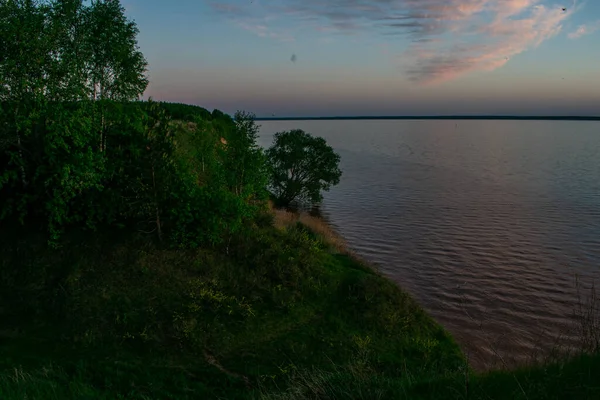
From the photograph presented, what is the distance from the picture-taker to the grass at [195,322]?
521 inches

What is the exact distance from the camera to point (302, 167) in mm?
49188

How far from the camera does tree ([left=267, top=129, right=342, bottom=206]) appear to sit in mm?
48750

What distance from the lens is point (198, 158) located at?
79.8 ft

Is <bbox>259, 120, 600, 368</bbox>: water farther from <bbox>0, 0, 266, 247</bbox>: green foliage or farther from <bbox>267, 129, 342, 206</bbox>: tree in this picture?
<bbox>0, 0, 266, 247</bbox>: green foliage

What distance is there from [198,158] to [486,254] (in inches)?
930

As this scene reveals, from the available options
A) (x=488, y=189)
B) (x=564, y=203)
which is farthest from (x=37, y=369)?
(x=488, y=189)

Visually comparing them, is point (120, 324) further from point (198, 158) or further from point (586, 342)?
point (586, 342)

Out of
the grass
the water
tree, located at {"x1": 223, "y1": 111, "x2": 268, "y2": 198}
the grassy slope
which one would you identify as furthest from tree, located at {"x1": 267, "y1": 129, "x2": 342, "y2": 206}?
the grassy slope

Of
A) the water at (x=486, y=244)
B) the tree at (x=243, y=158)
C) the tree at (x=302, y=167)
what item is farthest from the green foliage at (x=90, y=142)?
the tree at (x=302, y=167)

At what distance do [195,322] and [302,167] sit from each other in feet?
112

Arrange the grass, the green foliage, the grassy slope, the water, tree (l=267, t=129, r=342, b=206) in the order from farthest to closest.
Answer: tree (l=267, t=129, r=342, b=206), the water, the green foliage, the grassy slope, the grass

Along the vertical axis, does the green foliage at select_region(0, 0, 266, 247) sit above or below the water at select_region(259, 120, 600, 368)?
above

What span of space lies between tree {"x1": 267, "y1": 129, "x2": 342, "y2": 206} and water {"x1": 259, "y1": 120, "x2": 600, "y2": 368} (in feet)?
11.8

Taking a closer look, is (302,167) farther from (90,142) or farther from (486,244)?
(90,142)
